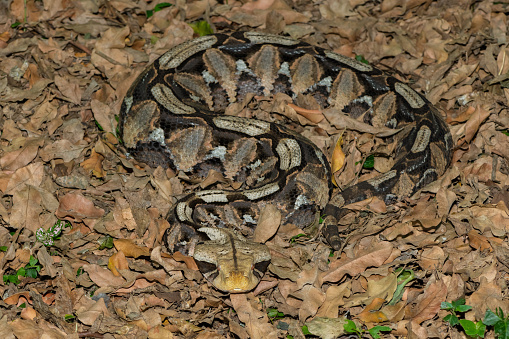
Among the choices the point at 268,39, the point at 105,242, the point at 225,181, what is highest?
the point at 268,39

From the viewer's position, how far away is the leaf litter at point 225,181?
5.44 metres

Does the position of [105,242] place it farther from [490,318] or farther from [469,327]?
[490,318]

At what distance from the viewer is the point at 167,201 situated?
6.99 meters

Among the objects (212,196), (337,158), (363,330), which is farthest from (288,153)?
(363,330)

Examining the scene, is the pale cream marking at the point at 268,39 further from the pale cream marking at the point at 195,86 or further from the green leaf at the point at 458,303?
the green leaf at the point at 458,303

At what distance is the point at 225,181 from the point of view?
7.58m

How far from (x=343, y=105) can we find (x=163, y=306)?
4.65 meters

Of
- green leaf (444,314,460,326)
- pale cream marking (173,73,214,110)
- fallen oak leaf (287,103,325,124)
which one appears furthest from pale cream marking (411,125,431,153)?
pale cream marking (173,73,214,110)

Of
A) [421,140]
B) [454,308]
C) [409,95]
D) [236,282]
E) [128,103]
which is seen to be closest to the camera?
[454,308]

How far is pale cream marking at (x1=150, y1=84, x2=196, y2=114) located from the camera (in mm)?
7684

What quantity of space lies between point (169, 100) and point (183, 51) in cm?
119

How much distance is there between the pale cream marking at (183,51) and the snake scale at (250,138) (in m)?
0.02

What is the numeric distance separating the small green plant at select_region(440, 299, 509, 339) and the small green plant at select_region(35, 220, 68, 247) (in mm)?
4366

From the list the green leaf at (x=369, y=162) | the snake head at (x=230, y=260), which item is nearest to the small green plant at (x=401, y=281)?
the snake head at (x=230, y=260)
